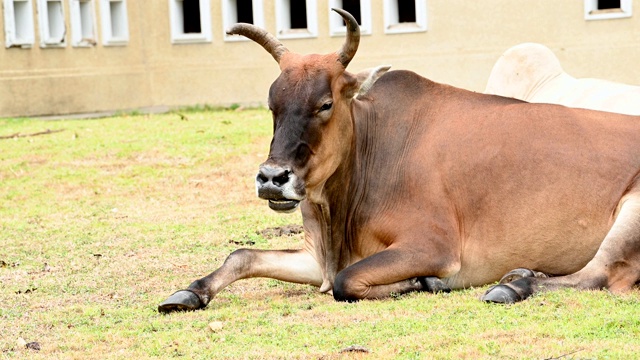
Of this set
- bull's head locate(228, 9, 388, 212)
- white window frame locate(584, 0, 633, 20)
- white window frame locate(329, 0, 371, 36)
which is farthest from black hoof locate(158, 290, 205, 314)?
white window frame locate(584, 0, 633, 20)

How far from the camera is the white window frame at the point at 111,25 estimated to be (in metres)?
20.3

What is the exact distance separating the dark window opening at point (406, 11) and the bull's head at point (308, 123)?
1340cm

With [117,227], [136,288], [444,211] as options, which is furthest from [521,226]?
[117,227]

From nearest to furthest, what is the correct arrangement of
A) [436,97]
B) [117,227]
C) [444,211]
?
[444,211] < [436,97] < [117,227]

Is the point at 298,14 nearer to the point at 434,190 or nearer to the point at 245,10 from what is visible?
the point at 245,10

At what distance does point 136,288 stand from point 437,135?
2083 millimetres

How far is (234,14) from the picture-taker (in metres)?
20.8

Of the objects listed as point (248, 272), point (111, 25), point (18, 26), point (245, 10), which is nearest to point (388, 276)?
point (248, 272)

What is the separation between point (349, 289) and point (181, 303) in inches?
35.8

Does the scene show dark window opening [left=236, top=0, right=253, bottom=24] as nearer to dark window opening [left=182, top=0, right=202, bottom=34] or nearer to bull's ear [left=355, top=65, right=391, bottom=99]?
dark window opening [left=182, top=0, right=202, bottom=34]

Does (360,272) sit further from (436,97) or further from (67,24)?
(67,24)

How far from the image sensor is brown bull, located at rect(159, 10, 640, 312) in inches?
262

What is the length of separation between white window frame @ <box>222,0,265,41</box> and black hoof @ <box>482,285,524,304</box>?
1418 cm

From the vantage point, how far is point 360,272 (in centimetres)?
669
